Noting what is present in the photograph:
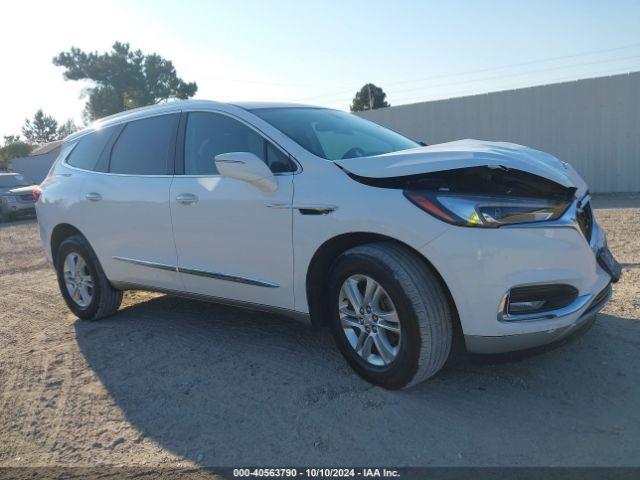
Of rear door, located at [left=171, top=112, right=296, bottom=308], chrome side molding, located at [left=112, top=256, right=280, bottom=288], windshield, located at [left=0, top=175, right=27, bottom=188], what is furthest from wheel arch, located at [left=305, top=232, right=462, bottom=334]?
windshield, located at [left=0, top=175, right=27, bottom=188]

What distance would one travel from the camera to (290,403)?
3.24 m

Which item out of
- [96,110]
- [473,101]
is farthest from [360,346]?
[96,110]

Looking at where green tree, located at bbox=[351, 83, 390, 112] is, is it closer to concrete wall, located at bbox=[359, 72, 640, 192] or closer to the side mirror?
concrete wall, located at bbox=[359, 72, 640, 192]

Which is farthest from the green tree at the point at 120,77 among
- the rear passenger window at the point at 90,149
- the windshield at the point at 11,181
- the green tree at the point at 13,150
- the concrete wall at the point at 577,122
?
the rear passenger window at the point at 90,149

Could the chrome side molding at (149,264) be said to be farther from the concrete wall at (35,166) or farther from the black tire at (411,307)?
the concrete wall at (35,166)

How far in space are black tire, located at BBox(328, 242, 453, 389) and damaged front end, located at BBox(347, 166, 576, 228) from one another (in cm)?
33

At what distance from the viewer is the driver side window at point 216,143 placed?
373 cm

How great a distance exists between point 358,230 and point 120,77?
5245 cm

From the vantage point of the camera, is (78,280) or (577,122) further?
(577,122)

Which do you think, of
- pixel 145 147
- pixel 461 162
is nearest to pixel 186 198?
pixel 145 147

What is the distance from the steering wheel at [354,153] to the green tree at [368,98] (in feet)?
156

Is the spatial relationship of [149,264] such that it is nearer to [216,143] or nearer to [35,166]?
[216,143]

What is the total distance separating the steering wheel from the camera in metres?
3.72

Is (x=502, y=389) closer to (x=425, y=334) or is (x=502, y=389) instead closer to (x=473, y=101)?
(x=425, y=334)
